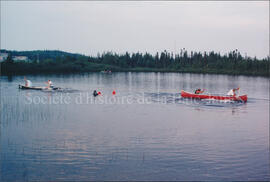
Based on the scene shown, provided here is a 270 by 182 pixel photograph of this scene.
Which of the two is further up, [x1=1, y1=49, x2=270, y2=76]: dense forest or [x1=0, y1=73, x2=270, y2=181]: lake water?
[x1=1, y1=49, x2=270, y2=76]: dense forest

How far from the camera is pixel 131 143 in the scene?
554 inches

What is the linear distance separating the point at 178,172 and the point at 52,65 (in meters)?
82.0

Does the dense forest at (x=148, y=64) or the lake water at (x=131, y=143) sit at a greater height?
the dense forest at (x=148, y=64)

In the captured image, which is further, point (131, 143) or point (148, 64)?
point (148, 64)

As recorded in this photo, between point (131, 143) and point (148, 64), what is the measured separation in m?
109

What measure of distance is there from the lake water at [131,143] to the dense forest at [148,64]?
60014 millimetres

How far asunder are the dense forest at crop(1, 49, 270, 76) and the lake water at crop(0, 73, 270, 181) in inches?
2363

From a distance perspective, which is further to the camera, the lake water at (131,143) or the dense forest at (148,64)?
the dense forest at (148,64)

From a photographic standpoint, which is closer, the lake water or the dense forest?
the lake water

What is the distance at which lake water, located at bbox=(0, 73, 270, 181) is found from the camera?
10.7 m

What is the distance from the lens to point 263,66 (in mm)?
90062

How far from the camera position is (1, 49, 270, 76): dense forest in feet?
270

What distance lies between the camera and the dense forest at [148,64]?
82.2 meters

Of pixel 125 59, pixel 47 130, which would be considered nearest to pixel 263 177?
pixel 47 130
